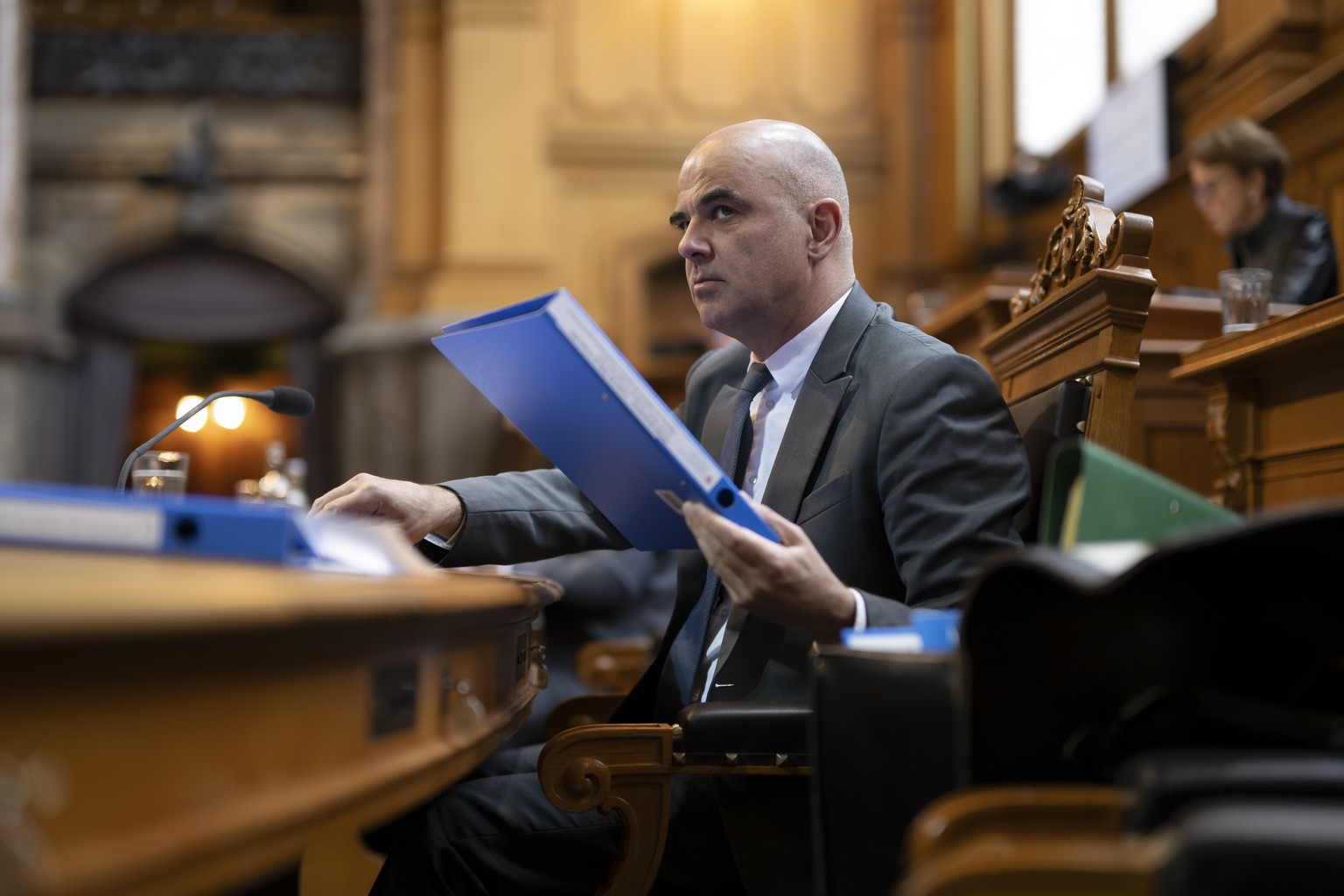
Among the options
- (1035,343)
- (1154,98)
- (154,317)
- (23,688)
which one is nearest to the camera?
(23,688)

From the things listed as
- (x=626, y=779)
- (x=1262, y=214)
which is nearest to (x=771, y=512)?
(x=626, y=779)

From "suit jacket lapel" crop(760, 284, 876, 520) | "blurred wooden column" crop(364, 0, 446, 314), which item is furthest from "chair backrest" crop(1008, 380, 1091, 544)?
"blurred wooden column" crop(364, 0, 446, 314)

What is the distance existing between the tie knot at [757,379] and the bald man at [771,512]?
11 millimetres

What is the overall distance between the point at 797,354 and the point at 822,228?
198 millimetres

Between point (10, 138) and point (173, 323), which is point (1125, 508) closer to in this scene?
point (10, 138)

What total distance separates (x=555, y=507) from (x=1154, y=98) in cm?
490

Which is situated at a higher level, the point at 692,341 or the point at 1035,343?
the point at 692,341

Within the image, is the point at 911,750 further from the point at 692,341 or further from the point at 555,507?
the point at 692,341

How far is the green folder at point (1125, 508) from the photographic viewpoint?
0.92 meters

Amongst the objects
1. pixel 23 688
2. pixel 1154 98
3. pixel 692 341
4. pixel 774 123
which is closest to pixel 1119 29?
pixel 1154 98

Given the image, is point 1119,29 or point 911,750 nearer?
point 911,750

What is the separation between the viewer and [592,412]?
4.22ft

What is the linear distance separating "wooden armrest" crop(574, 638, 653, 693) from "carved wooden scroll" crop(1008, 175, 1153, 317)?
61.2 inches

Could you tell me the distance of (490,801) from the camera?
5.03 ft
